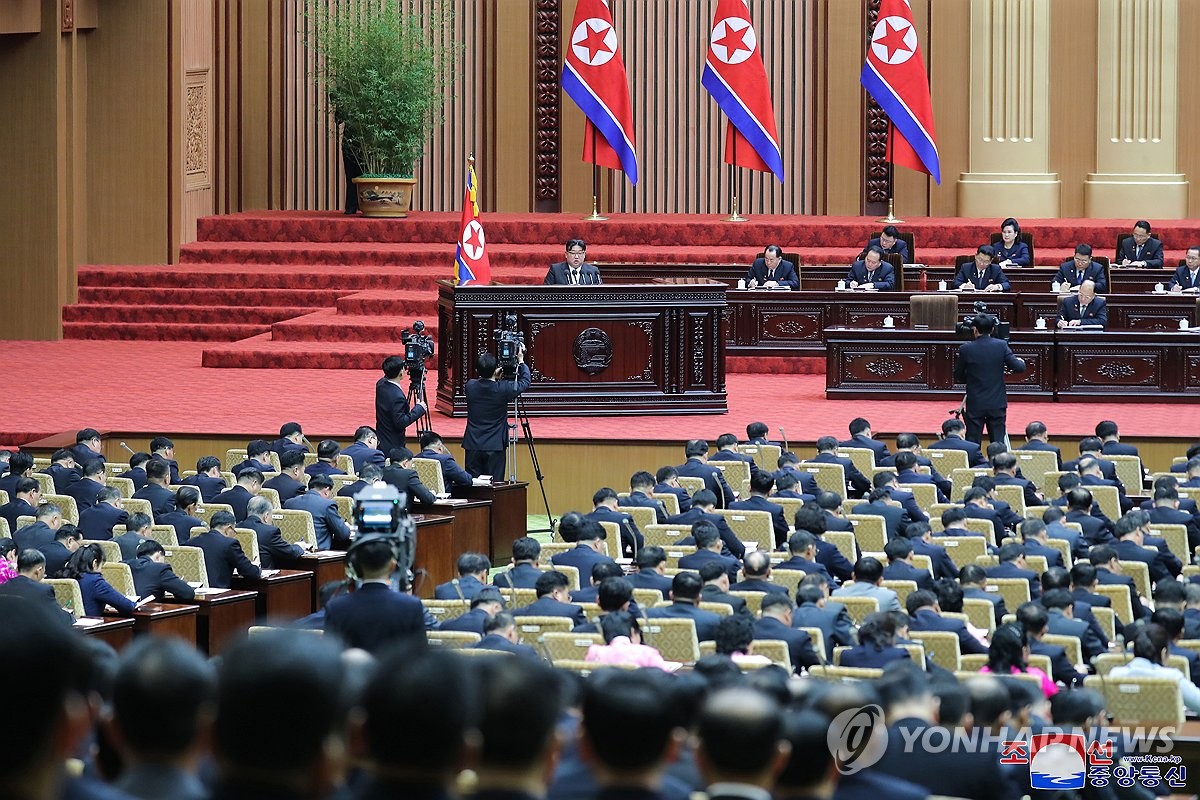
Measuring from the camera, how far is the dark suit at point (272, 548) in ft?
33.0

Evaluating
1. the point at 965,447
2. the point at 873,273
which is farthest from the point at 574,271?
the point at 965,447

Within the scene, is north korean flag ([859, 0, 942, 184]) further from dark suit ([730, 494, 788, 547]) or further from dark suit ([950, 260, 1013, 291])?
dark suit ([730, 494, 788, 547])

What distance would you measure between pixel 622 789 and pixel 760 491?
803cm

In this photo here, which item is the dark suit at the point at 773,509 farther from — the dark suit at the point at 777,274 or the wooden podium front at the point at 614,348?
the dark suit at the point at 777,274

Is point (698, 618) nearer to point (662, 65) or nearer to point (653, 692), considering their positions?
point (653, 692)

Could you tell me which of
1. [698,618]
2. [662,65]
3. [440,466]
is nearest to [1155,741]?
[698,618]

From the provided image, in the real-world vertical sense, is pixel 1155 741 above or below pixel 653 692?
below

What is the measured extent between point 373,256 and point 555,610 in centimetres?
1245

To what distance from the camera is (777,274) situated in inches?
705

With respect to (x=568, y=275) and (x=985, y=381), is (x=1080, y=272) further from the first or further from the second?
(x=568, y=275)

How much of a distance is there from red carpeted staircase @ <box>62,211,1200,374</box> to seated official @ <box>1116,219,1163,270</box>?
1038 mm

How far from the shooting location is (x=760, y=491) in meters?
11.1

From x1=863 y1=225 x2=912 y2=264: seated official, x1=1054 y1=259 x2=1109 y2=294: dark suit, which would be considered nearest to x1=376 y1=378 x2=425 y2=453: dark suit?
x1=863 y1=225 x2=912 y2=264: seated official

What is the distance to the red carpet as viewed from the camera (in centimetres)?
1425
